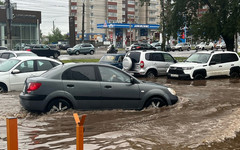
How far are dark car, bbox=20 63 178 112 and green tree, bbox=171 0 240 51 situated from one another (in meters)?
16.8

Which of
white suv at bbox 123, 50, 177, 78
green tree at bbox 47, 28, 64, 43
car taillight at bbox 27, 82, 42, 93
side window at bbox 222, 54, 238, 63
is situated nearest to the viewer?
car taillight at bbox 27, 82, 42, 93

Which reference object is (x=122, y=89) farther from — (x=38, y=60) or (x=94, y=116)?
(x=38, y=60)

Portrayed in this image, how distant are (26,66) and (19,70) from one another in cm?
32

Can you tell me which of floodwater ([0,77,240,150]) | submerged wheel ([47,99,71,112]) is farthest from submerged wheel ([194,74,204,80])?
submerged wheel ([47,99,71,112])

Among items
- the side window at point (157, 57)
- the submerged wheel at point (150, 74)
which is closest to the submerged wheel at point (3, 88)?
the submerged wheel at point (150, 74)

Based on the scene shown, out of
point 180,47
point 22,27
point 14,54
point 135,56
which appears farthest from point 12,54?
point 180,47

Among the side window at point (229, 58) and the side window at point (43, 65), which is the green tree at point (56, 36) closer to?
the side window at point (229, 58)

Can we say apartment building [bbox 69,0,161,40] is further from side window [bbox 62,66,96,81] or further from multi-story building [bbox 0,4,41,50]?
side window [bbox 62,66,96,81]

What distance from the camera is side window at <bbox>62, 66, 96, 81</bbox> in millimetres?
8344

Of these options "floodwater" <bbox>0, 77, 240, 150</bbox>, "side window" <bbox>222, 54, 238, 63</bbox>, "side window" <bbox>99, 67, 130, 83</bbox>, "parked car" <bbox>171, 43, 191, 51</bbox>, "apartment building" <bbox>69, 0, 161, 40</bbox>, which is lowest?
"floodwater" <bbox>0, 77, 240, 150</bbox>

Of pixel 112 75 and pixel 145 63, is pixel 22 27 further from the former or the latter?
pixel 112 75

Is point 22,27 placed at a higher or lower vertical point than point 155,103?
higher

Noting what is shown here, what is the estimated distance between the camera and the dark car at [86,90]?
8.04 metres

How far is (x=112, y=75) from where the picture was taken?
341 inches
